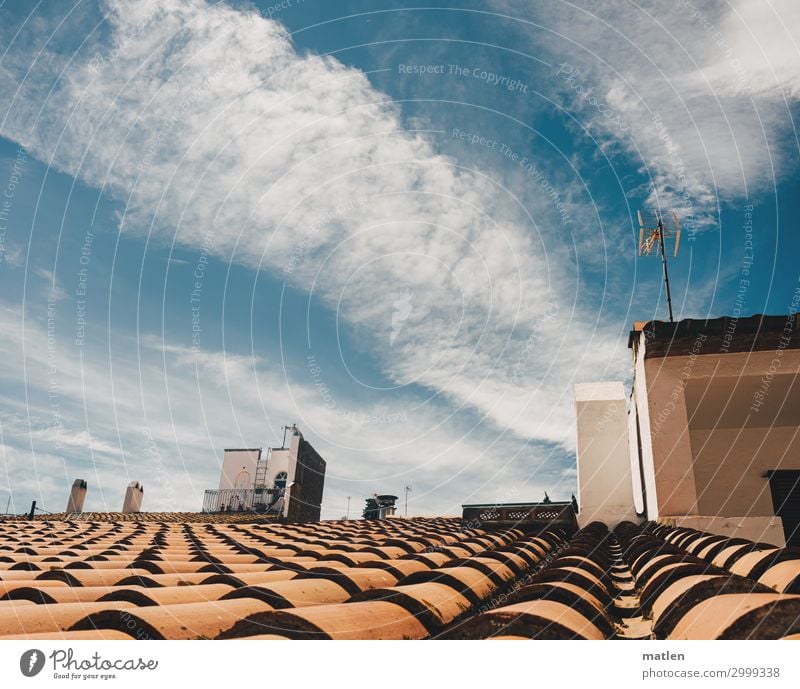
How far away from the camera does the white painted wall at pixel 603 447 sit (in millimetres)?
10883

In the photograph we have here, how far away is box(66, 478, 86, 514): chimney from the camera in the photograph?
49.5 feet

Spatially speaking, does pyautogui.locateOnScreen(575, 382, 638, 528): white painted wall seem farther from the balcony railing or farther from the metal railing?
the metal railing

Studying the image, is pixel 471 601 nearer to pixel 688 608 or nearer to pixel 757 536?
pixel 688 608

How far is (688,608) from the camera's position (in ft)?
8.36

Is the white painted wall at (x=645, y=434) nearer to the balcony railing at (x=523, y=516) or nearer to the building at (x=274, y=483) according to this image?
the balcony railing at (x=523, y=516)

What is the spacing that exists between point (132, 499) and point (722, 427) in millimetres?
14698

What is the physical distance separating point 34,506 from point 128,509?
2227mm

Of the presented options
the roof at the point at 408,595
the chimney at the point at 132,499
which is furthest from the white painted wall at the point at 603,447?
the chimney at the point at 132,499

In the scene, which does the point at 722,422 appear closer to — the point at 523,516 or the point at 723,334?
the point at 723,334

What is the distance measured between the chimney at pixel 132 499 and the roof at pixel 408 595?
11497 millimetres

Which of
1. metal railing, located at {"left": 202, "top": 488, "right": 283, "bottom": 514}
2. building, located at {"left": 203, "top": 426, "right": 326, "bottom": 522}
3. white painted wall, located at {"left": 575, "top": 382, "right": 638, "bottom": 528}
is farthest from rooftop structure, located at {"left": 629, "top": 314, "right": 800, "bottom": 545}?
metal railing, located at {"left": 202, "top": 488, "right": 283, "bottom": 514}

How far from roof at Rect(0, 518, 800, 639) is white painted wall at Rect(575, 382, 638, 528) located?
17.6ft

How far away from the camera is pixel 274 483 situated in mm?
27391
